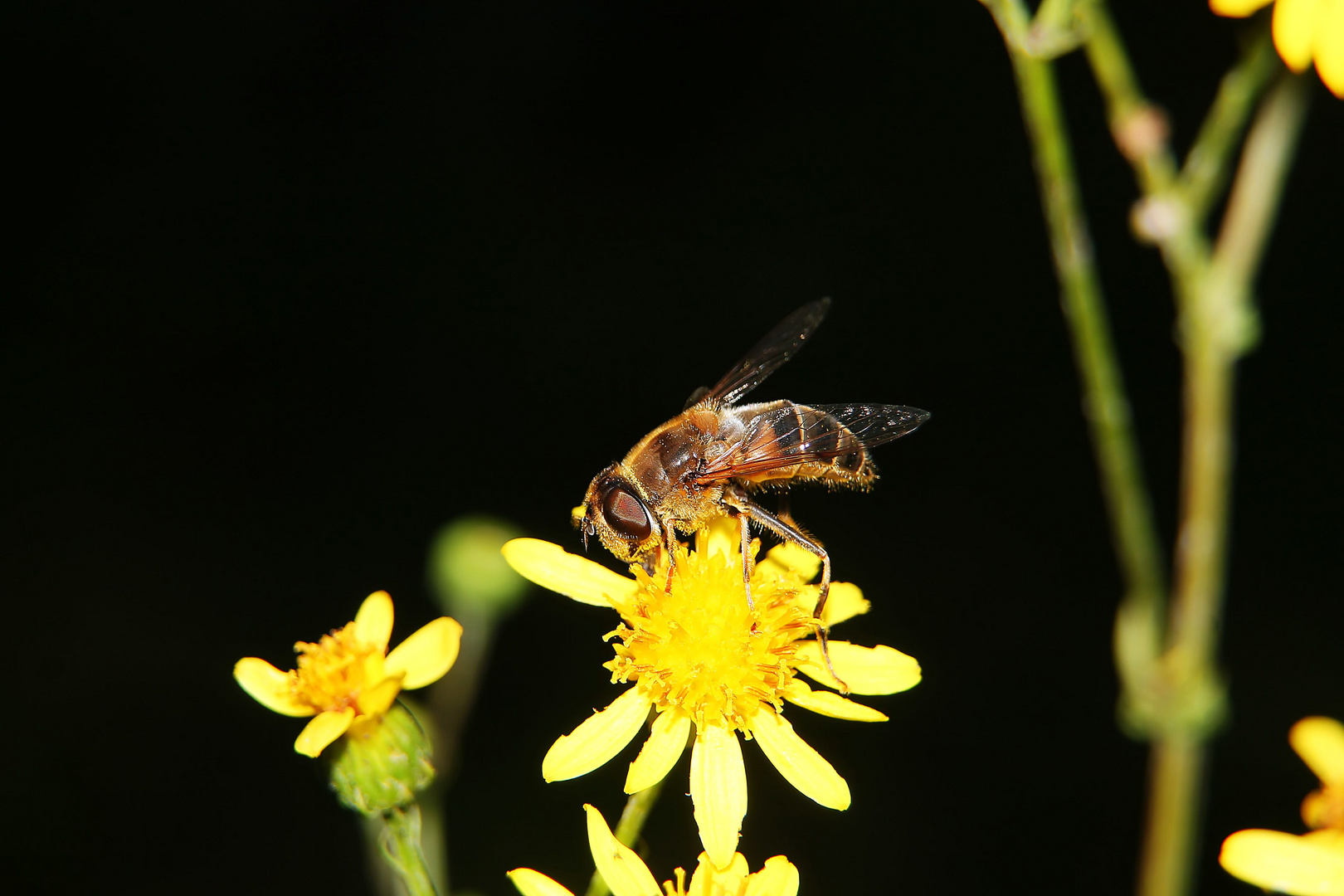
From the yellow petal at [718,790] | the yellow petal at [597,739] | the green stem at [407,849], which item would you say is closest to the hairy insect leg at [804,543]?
the yellow petal at [718,790]

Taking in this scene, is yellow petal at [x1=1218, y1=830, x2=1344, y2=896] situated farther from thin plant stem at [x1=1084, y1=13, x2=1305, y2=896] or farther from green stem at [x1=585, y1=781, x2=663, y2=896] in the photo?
green stem at [x1=585, y1=781, x2=663, y2=896]

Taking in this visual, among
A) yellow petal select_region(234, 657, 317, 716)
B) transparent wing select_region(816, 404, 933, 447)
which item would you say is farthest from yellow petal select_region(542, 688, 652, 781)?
transparent wing select_region(816, 404, 933, 447)

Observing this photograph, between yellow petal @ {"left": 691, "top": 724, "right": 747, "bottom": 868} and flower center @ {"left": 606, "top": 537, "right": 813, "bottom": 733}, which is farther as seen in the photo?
flower center @ {"left": 606, "top": 537, "right": 813, "bottom": 733}

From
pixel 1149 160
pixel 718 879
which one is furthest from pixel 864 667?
pixel 1149 160

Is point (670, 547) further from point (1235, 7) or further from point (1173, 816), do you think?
point (1235, 7)

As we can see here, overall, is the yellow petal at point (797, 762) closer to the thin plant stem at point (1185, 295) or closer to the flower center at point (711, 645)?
the flower center at point (711, 645)

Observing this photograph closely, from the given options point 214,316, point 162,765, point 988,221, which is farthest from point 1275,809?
point 214,316
